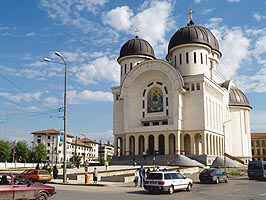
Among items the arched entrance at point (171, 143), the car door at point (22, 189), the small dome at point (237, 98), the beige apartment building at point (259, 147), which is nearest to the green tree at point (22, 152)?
the arched entrance at point (171, 143)

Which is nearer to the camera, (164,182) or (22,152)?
(164,182)

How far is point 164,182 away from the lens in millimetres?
19578

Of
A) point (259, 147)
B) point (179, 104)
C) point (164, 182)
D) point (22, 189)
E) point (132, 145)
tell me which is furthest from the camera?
point (259, 147)

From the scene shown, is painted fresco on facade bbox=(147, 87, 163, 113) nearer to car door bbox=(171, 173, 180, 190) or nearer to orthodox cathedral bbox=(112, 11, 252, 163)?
orthodox cathedral bbox=(112, 11, 252, 163)

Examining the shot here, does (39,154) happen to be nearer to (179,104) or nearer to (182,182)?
(179,104)

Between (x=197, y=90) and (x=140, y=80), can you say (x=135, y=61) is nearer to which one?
(x=140, y=80)

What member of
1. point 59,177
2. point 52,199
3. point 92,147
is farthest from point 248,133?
point 92,147

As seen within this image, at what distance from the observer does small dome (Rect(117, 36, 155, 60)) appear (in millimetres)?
66800

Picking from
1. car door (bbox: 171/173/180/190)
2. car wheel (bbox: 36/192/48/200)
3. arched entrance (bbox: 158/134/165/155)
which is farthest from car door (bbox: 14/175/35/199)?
arched entrance (bbox: 158/134/165/155)

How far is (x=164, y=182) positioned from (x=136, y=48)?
49.9 m

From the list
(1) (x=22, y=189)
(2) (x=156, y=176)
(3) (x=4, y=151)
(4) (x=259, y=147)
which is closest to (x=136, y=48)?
(3) (x=4, y=151)

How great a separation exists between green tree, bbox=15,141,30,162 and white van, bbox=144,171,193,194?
65.7m

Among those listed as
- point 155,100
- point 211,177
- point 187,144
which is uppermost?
point 155,100

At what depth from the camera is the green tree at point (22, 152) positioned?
261 ft
